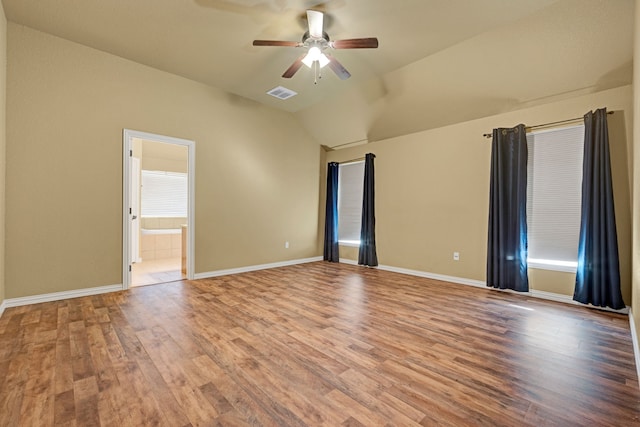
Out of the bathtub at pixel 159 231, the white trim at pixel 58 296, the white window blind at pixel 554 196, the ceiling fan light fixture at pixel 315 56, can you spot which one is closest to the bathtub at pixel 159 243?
the bathtub at pixel 159 231

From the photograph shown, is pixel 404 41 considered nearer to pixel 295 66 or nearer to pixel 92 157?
pixel 295 66

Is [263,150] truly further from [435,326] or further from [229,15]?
[435,326]

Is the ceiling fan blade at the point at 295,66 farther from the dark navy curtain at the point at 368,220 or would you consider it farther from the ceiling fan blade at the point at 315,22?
the dark navy curtain at the point at 368,220

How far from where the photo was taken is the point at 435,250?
16.0ft

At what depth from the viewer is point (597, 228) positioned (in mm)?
3287

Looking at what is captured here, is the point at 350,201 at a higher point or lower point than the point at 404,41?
lower

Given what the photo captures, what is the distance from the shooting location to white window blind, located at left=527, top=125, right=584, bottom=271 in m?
3.62

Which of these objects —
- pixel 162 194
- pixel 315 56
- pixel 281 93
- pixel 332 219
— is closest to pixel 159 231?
pixel 162 194

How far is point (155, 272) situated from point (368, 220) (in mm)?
4091

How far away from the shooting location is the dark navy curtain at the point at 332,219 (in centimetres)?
639

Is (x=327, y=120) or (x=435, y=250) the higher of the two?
(x=327, y=120)

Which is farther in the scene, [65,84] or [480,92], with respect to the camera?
[480,92]

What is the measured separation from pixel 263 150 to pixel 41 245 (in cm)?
349

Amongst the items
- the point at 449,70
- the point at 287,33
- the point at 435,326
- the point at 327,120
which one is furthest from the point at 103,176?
the point at 449,70
